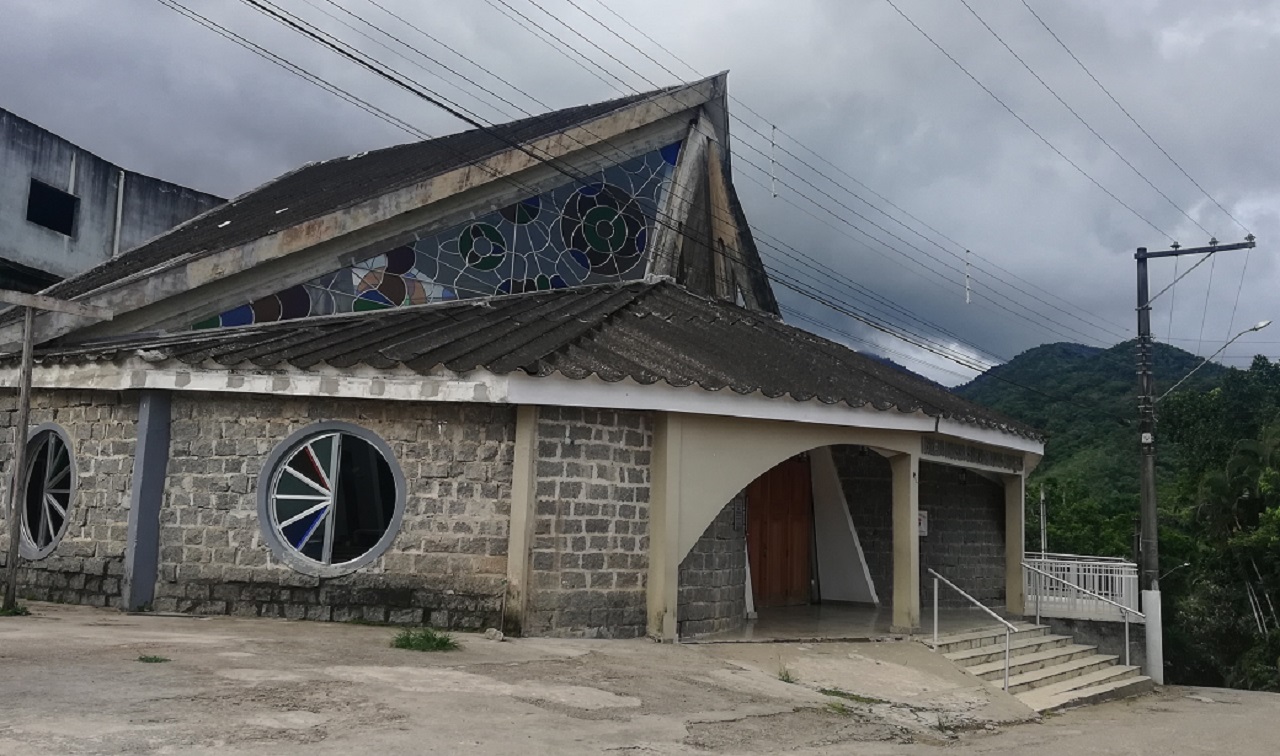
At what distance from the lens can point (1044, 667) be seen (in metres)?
13.4

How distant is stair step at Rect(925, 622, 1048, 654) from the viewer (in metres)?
12.1

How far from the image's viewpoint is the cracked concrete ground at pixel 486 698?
19.1ft

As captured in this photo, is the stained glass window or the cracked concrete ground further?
the stained glass window

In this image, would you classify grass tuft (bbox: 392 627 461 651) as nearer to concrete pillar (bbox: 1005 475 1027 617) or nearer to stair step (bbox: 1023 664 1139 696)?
stair step (bbox: 1023 664 1139 696)

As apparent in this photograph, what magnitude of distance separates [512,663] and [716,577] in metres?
3.36

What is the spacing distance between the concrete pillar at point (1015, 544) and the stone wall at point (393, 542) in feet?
31.7

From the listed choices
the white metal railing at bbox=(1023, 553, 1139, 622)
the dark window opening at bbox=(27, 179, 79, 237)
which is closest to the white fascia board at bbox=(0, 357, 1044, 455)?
the white metal railing at bbox=(1023, 553, 1139, 622)

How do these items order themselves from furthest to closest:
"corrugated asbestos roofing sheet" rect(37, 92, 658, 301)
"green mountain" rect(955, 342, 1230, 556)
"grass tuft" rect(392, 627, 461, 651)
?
"green mountain" rect(955, 342, 1230, 556) → "corrugated asbestos roofing sheet" rect(37, 92, 658, 301) → "grass tuft" rect(392, 627, 461, 651)

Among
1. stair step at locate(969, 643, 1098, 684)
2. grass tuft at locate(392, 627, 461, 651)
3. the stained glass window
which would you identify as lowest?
stair step at locate(969, 643, 1098, 684)

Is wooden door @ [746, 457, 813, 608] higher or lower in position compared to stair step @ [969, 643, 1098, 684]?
higher

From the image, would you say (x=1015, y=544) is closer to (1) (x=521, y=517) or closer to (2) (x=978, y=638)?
(2) (x=978, y=638)

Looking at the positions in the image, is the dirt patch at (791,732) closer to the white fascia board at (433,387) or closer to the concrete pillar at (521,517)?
the concrete pillar at (521,517)

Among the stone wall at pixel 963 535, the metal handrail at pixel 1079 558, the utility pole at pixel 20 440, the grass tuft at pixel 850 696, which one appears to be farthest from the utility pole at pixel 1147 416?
the utility pole at pixel 20 440

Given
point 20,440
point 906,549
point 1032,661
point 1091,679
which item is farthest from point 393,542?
point 1091,679
